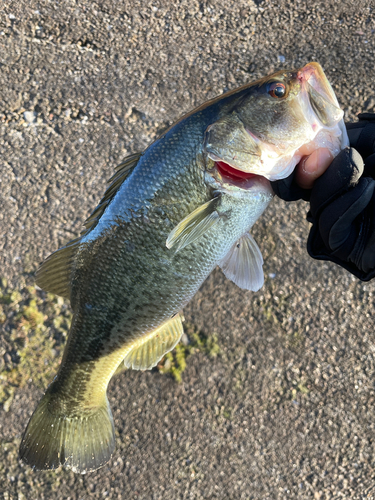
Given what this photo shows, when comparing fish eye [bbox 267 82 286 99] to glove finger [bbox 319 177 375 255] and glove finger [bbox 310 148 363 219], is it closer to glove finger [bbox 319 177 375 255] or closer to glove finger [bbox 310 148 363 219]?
glove finger [bbox 310 148 363 219]

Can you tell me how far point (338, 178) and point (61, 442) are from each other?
6.71 ft

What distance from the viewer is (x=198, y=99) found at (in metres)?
3.29

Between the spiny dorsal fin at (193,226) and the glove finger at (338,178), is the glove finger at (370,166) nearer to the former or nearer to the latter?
the glove finger at (338,178)

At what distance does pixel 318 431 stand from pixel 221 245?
176 centimetres

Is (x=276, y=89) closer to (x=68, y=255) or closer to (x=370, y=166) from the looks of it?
(x=370, y=166)

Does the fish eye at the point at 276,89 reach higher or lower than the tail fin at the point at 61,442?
higher

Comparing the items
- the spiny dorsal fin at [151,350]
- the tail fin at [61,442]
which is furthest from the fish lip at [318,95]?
the tail fin at [61,442]

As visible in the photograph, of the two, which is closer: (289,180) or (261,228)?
(289,180)

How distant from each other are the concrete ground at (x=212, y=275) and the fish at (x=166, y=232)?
2.44 ft

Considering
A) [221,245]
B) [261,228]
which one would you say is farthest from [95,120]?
[221,245]

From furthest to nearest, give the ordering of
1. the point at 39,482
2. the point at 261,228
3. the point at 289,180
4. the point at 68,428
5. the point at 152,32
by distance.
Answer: the point at 152,32 < the point at 261,228 < the point at 39,482 < the point at 68,428 < the point at 289,180

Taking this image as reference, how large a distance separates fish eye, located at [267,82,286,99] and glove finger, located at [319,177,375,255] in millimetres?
541

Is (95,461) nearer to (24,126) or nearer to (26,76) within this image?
(24,126)

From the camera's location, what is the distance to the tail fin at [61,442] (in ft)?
7.63
